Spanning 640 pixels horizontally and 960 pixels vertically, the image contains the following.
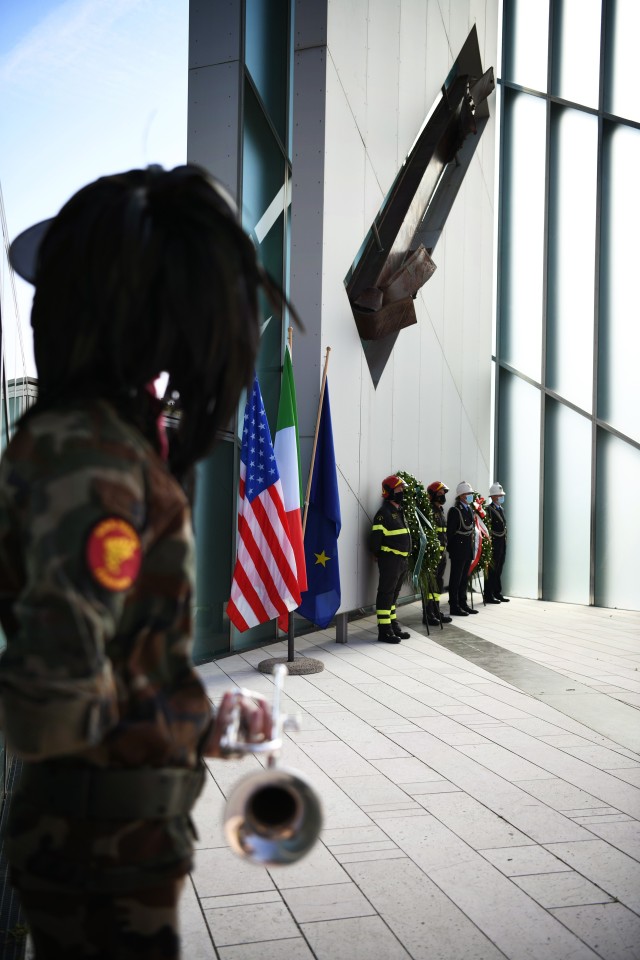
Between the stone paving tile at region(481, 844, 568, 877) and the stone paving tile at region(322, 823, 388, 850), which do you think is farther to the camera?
the stone paving tile at region(322, 823, 388, 850)

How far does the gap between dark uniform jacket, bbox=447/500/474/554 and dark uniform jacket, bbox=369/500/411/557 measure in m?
2.94

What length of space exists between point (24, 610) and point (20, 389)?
7.76 feet

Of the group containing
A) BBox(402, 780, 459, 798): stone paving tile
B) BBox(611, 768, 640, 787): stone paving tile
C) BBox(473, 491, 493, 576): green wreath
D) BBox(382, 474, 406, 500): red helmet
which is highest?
BBox(382, 474, 406, 500): red helmet

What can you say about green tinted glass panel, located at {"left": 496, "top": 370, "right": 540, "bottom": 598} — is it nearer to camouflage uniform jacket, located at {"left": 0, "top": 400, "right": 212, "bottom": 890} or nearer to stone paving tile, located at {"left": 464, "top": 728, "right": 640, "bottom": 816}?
stone paving tile, located at {"left": 464, "top": 728, "right": 640, "bottom": 816}

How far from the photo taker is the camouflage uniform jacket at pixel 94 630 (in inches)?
38.9

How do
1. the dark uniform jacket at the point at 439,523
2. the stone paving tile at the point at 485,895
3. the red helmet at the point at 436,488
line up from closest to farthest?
the stone paving tile at the point at 485,895
the dark uniform jacket at the point at 439,523
the red helmet at the point at 436,488

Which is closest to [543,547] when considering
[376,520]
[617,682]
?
[376,520]

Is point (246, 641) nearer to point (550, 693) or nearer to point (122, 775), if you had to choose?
point (550, 693)

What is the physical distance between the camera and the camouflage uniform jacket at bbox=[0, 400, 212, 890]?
0.99 m

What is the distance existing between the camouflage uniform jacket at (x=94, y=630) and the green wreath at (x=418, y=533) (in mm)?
8621

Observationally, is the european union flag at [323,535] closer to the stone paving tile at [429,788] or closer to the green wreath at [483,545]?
the stone paving tile at [429,788]

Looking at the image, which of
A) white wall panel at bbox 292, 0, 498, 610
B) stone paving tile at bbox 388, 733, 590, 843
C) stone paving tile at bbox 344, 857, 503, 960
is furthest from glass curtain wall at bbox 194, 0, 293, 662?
stone paving tile at bbox 344, 857, 503, 960

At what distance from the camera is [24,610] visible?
99cm

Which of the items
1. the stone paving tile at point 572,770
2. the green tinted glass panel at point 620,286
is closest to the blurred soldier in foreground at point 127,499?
the stone paving tile at point 572,770
